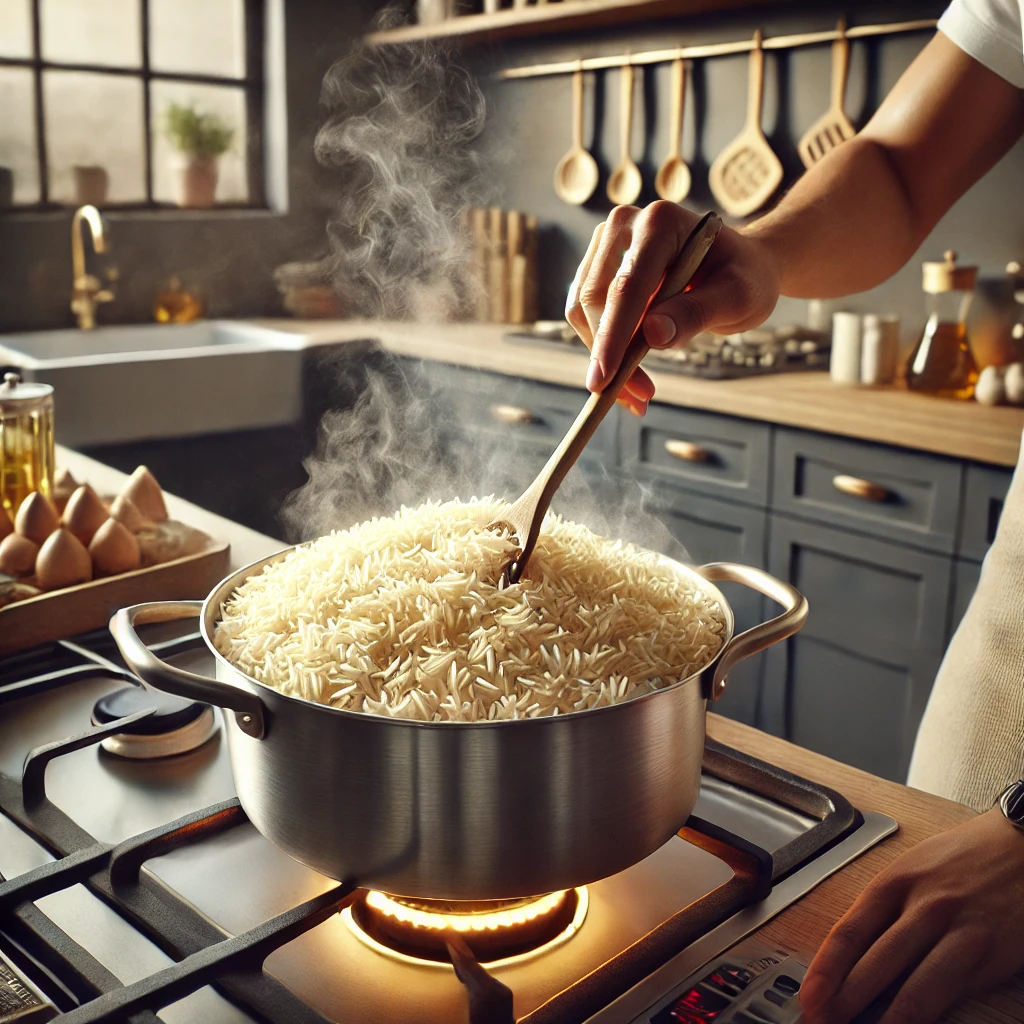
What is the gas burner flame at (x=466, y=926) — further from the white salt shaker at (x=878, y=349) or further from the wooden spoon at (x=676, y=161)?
the wooden spoon at (x=676, y=161)

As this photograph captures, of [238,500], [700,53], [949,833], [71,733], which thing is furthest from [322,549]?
[700,53]

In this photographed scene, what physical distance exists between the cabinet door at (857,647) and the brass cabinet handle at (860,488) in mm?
91

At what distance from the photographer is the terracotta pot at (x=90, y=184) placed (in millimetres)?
3611

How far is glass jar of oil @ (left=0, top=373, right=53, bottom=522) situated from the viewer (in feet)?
4.54

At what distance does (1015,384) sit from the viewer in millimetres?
2322

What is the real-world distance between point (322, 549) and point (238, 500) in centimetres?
255

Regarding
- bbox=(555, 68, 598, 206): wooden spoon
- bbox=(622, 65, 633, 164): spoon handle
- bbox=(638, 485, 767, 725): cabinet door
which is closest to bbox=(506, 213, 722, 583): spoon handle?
bbox=(638, 485, 767, 725): cabinet door

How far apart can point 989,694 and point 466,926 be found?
74 cm

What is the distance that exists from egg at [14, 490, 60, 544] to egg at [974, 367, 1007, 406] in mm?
1965

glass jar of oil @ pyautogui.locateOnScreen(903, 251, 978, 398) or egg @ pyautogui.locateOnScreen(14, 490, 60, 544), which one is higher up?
glass jar of oil @ pyautogui.locateOnScreen(903, 251, 978, 398)

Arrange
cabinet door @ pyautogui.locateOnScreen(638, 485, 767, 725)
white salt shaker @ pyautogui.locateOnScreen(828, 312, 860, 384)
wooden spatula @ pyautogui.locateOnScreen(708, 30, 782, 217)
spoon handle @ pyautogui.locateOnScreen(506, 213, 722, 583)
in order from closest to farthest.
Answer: spoon handle @ pyautogui.locateOnScreen(506, 213, 722, 583) < cabinet door @ pyautogui.locateOnScreen(638, 485, 767, 725) < white salt shaker @ pyautogui.locateOnScreen(828, 312, 860, 384) < wooden spatula @ pyautogui.locateOnScreen(708, 30, 782, 217)

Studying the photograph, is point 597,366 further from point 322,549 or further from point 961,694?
point 961,694

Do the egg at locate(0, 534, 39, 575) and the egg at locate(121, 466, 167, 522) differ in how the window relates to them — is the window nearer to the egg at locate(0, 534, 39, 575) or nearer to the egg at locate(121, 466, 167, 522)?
the egg at locate(121, 466, 167, 522)

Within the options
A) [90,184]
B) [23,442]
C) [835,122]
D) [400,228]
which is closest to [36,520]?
[23,442]
